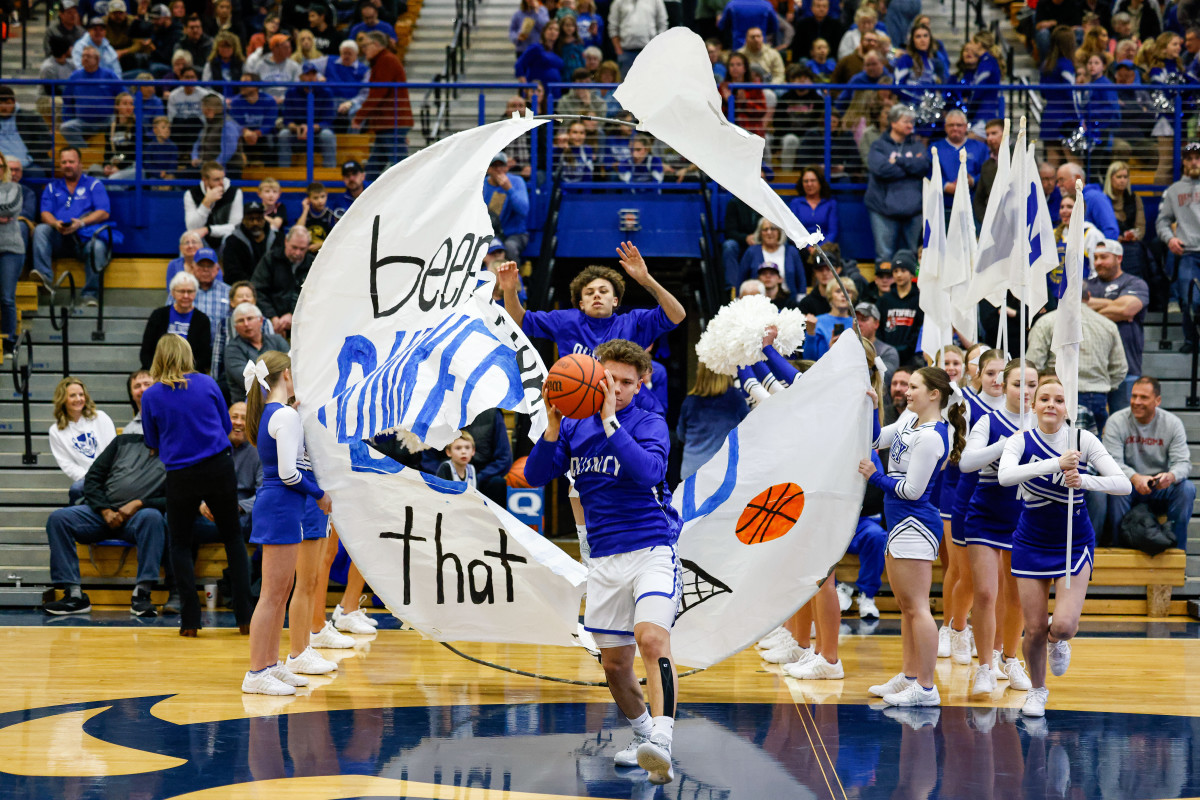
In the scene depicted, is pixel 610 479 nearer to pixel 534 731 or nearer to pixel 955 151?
pixel 534 731

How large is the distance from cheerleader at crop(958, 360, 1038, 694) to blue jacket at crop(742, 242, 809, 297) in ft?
17.0

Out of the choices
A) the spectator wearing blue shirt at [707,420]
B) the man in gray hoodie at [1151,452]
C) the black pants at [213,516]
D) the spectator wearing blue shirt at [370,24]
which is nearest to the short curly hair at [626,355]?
the spectator wearing blue shirt at [707,420]

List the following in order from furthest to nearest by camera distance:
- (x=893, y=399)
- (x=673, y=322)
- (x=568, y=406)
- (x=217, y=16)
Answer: (x=217, y=16), (x=893, y=399), (x=673, y=322), (x=568, y=406)

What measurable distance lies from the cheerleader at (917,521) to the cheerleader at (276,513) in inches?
118

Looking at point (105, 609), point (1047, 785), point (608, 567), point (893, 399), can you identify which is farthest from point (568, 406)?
point (105, 609)

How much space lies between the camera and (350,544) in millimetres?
7168

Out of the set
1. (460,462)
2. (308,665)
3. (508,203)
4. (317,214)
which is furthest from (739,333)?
(317,214)

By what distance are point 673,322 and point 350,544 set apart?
2169 mm

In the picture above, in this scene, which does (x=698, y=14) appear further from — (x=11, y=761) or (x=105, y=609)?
(x=11, y=761)

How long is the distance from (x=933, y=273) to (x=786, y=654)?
8.95 ft


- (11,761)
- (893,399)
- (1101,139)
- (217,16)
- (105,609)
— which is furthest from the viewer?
(217,16)

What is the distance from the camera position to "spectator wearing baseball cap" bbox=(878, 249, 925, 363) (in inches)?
464

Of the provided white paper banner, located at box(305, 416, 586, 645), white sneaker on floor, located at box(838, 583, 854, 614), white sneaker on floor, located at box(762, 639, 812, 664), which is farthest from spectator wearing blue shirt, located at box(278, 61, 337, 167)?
white sneaker on floor, located at box(762, 639, 812, 664)

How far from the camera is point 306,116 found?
15.1 m
